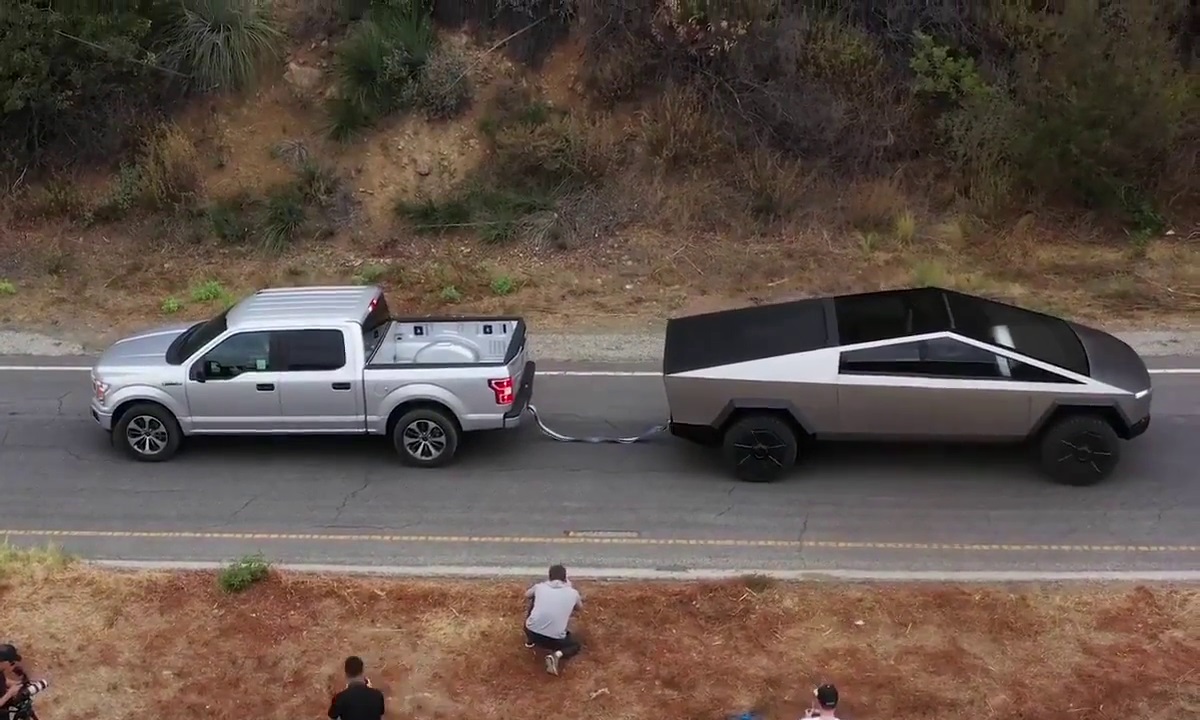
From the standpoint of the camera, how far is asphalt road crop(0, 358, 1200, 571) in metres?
10.5

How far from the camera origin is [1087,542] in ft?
34.6

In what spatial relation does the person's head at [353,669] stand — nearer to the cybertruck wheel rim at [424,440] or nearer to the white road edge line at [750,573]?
the white road edge line at [750,573]

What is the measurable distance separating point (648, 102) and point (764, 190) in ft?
9.64

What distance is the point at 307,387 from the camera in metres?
12.1

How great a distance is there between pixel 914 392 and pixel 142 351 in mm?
7757

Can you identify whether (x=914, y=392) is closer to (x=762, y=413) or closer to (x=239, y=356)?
(x=762, y=413)

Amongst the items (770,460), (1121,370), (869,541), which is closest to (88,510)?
(770,460)

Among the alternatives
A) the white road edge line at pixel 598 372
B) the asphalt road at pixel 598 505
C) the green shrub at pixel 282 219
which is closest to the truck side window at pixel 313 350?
the asphalt road at pixel 598 505

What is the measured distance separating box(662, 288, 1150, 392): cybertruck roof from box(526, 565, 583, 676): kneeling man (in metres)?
3.48

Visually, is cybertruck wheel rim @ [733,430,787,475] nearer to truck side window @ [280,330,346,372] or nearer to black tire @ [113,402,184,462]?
truck side window @ [280,330,346,372]

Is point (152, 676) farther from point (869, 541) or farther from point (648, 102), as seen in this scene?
point (648, 102)

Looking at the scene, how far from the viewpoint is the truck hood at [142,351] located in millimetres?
12531

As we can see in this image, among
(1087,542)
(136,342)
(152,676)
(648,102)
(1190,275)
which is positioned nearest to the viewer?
(152,676)

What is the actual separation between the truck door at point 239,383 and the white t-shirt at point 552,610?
462 centimetres
